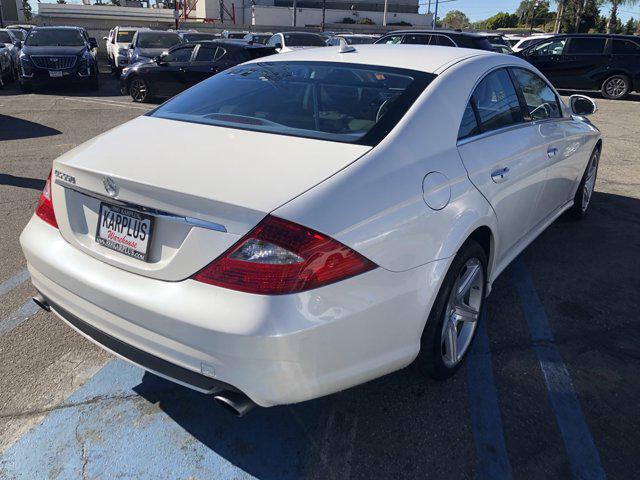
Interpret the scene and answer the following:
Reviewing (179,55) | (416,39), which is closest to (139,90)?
(179,55)

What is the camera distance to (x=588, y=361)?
3.10 metres

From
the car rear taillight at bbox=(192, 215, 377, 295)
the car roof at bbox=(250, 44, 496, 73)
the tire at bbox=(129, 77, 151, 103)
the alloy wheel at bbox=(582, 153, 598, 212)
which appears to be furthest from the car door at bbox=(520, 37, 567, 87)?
the car rear taillight at bbox=(192, 215, 377, 295)

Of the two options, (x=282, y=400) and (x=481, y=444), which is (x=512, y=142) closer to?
(x=481, y=444)

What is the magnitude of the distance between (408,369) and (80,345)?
6.13 ft

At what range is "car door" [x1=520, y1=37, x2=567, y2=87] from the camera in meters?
16.1

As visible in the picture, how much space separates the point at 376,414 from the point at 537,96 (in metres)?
2.67

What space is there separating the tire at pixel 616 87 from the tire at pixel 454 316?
1542 cm

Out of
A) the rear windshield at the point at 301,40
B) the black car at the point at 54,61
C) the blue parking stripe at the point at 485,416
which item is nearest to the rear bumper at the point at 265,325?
the blue parking stripe at the point at 485,416

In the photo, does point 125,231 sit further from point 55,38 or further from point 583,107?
point 55,38

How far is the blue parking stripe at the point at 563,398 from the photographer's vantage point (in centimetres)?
238

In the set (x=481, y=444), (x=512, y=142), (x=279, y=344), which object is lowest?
(x=481, y=444)

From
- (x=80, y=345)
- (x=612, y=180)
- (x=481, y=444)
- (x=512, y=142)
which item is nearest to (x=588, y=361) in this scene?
(x=481, y=444)

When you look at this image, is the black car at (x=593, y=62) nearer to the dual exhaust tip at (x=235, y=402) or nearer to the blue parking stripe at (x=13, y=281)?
the blue parking stripe at (x=13, y=281)

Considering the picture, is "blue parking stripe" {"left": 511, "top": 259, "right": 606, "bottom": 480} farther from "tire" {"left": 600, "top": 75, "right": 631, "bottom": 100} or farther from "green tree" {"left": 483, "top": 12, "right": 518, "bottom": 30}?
"green tree" {"left": 483, "top": 12, "right": 518, "bottom": 30}
